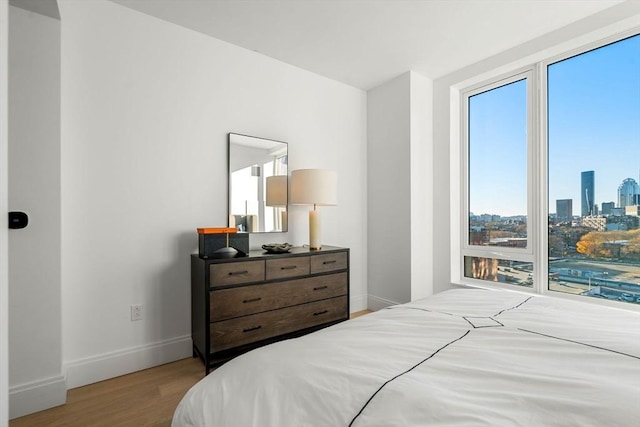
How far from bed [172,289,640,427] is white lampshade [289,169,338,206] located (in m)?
1.62

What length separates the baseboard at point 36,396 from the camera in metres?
1.71

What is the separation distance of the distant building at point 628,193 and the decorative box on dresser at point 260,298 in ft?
7.21

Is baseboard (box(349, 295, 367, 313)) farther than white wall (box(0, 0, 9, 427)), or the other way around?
baseboard (box(349, 295, 367, 313))

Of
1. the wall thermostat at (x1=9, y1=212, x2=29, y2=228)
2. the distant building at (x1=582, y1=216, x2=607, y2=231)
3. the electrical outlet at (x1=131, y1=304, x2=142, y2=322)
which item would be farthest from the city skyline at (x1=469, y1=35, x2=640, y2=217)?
the wall thermostat at (x1=9, y1=212, x2=29, y2=228)

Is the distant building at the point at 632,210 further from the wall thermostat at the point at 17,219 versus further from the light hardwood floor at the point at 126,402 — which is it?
the wall thermostat at the point at 17,219

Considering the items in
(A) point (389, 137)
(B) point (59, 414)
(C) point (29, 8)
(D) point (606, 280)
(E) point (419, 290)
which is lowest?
(B) point (59, 414)

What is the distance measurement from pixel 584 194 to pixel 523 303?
1642 mm

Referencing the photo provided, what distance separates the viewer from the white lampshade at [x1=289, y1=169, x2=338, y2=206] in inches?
108

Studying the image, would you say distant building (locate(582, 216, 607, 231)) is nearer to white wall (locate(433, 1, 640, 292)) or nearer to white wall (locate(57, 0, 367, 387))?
white wall (locate(433, 1, 640, 292))

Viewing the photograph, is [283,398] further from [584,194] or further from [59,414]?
[584,194]

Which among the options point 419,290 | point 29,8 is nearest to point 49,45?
point 29,8

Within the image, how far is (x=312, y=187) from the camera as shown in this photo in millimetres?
2748

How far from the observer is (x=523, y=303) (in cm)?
156

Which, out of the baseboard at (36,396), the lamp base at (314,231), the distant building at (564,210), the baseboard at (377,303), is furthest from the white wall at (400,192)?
the baseboard at (36,396)
